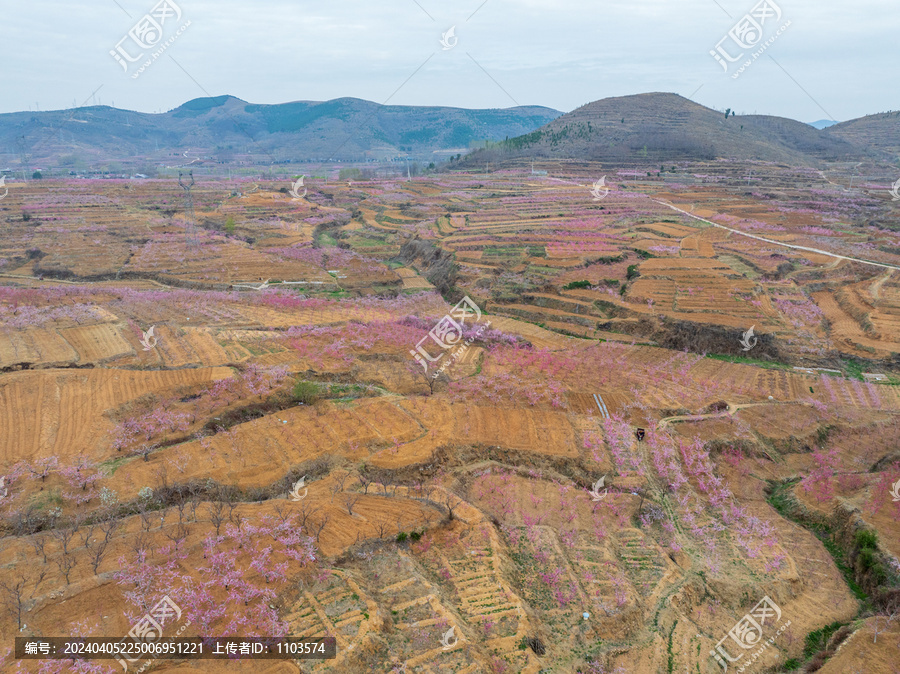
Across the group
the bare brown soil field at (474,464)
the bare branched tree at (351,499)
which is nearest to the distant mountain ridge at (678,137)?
the bare brown soil field at (474,464)

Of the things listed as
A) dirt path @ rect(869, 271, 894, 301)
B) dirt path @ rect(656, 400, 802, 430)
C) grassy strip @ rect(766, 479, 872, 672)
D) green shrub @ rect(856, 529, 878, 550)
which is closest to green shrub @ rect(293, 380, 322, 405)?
dirt path @ rect(656, 400, 802, 430)

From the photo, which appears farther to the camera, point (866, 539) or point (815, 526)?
point (815, 526)

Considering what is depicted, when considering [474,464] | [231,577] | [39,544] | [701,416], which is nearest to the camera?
[231,577]

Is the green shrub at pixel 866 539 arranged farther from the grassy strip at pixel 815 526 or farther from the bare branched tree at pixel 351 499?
the bare branched tree at pixel 351 499

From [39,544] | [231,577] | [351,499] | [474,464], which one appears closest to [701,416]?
[474,464]

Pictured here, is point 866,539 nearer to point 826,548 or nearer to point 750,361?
point 826,548

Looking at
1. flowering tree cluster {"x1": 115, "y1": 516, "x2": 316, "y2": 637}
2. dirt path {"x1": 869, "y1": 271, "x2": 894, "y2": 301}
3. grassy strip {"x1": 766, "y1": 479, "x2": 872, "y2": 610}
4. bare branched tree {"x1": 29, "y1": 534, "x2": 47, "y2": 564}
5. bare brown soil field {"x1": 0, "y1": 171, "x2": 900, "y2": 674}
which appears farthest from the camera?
dirt path {"x1": 869, "y1": 271, "x2": 894, "y2": 301}

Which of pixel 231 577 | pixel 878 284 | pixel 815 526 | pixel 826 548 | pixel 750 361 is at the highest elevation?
pixel 878 284

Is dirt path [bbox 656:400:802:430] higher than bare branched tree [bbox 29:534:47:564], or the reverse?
dirt path [bbox 656:400:802:430]

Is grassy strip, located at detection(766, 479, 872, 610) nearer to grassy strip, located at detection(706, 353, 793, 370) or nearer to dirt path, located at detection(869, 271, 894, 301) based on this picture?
grassy strip, located at detection(706, 353, 793, 370)
